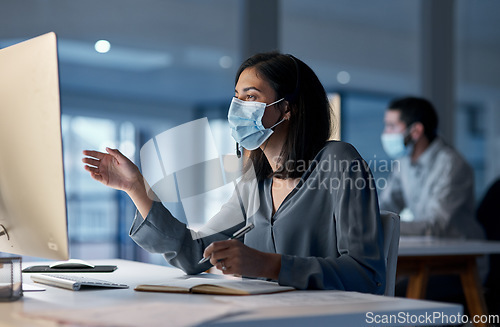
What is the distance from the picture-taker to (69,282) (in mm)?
1261

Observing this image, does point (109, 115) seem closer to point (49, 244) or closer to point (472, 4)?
point (49, 244)

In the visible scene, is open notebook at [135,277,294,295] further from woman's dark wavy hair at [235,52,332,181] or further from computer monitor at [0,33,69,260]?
woman's dark wavy hair at [235,52,332,181]

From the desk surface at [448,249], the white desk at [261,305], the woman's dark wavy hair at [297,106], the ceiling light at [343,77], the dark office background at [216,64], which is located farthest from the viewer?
the ceiling light at [343,77]

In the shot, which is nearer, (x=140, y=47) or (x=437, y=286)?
(x=437, y=286)

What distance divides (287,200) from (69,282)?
0.54 meters

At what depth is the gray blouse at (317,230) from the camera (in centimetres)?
130

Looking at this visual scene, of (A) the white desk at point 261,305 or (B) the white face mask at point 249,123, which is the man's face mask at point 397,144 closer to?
(B) the white face mask at point 249,123

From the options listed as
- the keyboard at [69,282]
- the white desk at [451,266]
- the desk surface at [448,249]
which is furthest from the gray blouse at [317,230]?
the white desk at [451,266]

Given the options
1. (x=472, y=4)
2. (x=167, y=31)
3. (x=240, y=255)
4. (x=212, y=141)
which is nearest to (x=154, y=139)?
(x=212, y=141)

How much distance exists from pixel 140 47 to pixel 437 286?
1.90 m

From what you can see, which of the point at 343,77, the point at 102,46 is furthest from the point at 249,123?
the point at 343,77

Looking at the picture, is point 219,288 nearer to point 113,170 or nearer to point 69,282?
point 69,282

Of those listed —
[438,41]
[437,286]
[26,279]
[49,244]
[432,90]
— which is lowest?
[437,286]

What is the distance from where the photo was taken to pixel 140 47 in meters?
3.38
